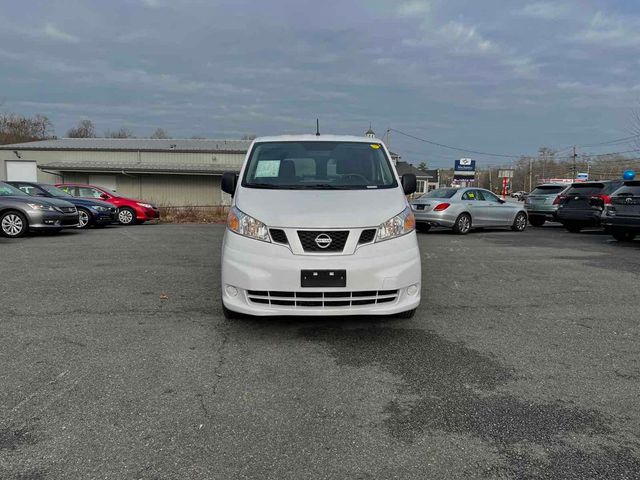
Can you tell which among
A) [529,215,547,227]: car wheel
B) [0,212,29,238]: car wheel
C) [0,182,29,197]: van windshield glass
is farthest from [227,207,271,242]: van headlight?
[529,215,547,227]: car wheel

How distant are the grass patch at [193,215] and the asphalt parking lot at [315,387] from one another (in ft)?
50.7

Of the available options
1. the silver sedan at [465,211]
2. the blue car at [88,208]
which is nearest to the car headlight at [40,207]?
the blue car at [88,208]

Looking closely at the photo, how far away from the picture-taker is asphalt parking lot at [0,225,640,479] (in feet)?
8.83

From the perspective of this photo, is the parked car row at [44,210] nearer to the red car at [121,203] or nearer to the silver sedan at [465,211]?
the red car at [121,203]

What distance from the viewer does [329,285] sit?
13.9ft

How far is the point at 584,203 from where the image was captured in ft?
50.3

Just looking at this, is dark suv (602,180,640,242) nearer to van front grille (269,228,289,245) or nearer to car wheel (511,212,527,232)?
car wheel (511,212,527,232)

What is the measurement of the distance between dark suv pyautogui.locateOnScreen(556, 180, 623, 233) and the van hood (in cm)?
1244

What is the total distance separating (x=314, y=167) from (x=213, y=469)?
3.67 metres

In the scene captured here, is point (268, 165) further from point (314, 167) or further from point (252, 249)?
point (252, 249)

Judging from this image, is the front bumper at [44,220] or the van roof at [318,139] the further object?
the front bumper at [44,220]

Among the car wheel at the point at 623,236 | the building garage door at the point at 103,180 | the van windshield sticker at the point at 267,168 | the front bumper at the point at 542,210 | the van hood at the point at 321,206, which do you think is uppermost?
the building garage door at the point at 103,180

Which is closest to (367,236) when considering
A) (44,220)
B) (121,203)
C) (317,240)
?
(317,240)

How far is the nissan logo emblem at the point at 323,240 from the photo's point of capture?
435 cm
